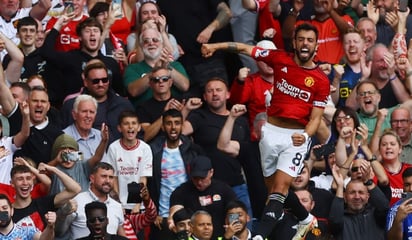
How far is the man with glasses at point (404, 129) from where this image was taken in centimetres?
2227

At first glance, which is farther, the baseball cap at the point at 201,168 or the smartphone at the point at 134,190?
the baseball cap at the point at 201,168

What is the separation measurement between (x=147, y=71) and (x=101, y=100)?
101cm

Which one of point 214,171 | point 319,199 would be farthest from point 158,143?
point 319,199

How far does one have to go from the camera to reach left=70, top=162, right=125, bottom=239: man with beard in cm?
1933

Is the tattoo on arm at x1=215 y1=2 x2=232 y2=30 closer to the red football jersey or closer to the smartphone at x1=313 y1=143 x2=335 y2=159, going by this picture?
the smartphone at x1=313 y1=143 x2=335 y2=159

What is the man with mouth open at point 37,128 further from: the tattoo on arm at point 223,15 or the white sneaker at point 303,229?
the tattoo on arm at point 223,15

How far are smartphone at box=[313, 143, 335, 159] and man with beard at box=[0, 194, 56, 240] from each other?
162 inches

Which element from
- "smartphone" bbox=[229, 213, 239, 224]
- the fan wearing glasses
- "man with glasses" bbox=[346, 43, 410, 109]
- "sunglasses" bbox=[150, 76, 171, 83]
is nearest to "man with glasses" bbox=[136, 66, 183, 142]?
"sunglasses" bbox=[150, 76, 171, 83]

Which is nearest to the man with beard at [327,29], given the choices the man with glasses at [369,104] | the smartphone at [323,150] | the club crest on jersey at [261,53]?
the man with glasses at [369,104]

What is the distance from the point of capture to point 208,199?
65.9ft

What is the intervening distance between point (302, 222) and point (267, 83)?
2.92 meters

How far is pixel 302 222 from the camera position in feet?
65.3

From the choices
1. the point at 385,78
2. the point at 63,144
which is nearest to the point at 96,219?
the point at 63,144

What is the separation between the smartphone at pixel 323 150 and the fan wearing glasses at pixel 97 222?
11.1 feet
